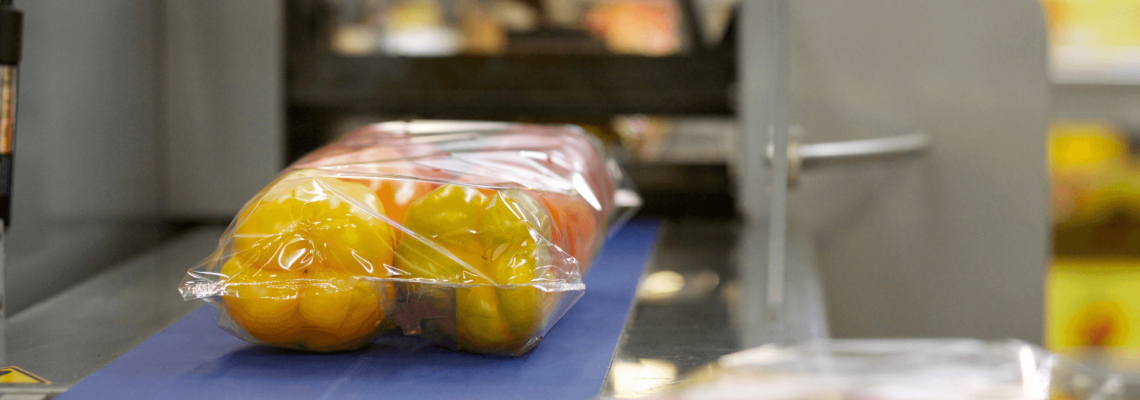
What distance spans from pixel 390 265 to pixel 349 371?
0.27 ft

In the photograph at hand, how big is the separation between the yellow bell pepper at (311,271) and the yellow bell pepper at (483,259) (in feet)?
0.10

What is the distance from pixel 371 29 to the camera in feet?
5.92

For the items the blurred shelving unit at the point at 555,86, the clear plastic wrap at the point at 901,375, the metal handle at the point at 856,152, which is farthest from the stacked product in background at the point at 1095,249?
the clear plastic wrap at the point at 901,375

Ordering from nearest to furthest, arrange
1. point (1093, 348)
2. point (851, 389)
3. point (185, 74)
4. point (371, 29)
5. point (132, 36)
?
point (851, 389)
point (132, 36)
point (185, 74)
point (371, 29)
point (1093, 348)

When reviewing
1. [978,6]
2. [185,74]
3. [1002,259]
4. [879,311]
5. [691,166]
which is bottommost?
[879,311]

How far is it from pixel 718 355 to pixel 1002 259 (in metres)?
1.14

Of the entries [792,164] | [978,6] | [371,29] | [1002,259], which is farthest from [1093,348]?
A: [371,29]

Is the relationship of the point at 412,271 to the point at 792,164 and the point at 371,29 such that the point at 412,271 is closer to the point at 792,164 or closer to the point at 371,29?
the point at 792,164

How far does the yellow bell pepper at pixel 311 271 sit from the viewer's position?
0.66 metres

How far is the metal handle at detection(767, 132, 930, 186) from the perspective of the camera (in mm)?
1260

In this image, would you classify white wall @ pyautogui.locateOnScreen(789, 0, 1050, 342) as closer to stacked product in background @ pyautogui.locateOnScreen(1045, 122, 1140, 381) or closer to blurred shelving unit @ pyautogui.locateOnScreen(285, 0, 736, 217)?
blurred shelving unit @ pyautogui.locateOnScreen(285, 0, 736, 217)

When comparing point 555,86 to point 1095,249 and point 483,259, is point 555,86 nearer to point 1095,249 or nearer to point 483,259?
point 483,259

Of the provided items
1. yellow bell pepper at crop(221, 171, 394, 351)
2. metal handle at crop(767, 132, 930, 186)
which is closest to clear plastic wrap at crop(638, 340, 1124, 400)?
yellow bell pepper at crop(221, 171, 394, 351)

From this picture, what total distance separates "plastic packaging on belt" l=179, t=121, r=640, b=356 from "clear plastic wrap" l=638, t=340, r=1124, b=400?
0.46 ft
